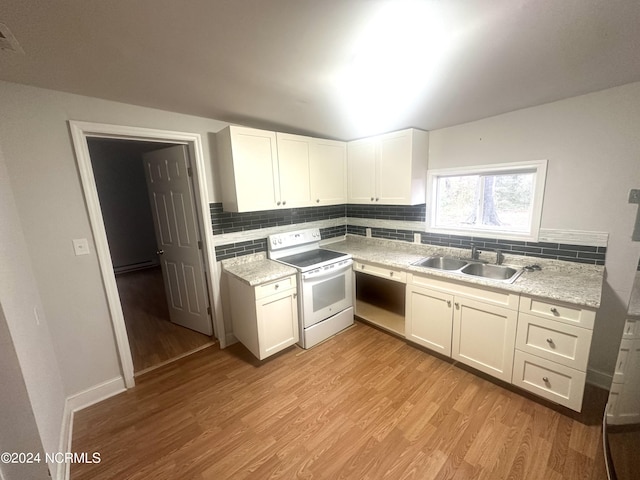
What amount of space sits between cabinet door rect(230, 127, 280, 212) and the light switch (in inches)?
44.4

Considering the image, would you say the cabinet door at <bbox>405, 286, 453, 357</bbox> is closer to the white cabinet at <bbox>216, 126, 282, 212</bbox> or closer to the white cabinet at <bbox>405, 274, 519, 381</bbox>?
the white cabinet at <bbox>405, 274, 519, 381</bbox>

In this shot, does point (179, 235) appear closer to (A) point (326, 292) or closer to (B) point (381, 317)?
(A) point (326, 292)

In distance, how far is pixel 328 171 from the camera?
9.71 ft

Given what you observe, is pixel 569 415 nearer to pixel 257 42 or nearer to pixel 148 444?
pixel 148 444

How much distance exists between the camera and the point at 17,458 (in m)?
1.09

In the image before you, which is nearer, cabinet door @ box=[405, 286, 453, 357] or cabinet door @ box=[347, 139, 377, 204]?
cabinet door @ box=[405, 286, 453, 357]

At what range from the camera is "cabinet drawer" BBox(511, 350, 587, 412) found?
5.39ft

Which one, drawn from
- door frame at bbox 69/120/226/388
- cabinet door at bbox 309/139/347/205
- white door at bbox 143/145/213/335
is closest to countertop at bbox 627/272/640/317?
cabinet door at bbox 309/139/347/205

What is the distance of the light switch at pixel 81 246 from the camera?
5.96 feet

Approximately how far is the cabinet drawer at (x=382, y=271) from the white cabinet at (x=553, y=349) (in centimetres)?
95

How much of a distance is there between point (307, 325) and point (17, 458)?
1.86m

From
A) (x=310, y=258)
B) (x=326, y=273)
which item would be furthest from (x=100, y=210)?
(x=326, y=273)

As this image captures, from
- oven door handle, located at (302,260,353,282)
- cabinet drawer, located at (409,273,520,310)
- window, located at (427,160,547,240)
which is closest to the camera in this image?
cabinet drawer, located at (409,273,520,310)

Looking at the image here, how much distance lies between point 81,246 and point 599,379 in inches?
160
